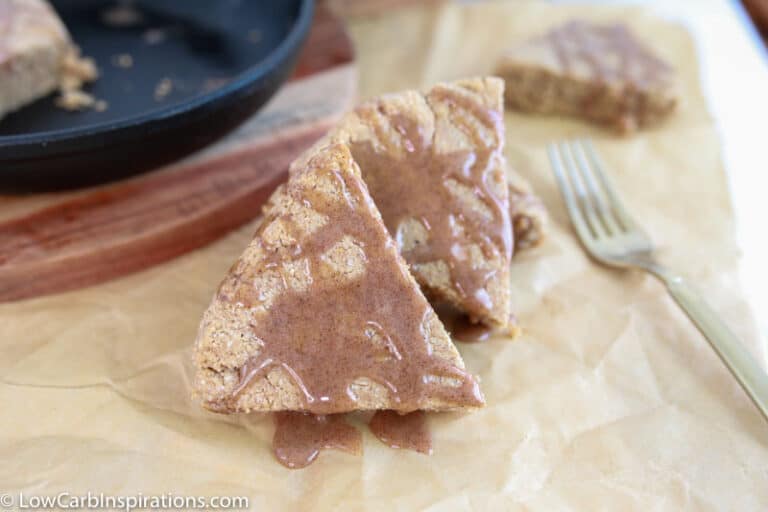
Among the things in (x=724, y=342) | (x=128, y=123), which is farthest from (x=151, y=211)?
(x=724, y=342)

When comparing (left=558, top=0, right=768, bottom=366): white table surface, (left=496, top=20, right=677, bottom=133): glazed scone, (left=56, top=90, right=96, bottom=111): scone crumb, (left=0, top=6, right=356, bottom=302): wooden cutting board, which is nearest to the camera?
(left=0, top=6, right=356, bottom=302): wooden cutting board

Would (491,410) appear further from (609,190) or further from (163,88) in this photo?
(163,88)

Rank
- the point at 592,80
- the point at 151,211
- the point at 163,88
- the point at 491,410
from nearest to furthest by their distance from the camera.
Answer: the point at 491,410 → the point at 151,211 → the point at 163,88 → the point at 592,80

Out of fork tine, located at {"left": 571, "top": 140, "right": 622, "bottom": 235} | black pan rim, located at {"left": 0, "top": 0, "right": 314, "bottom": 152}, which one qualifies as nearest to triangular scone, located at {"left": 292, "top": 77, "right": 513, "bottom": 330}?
black pan rim, located at {"left": 0, "top": 0, "right": 314, "bottom": 152}

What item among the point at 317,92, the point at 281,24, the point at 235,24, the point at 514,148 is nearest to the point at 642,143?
the point at 514,148

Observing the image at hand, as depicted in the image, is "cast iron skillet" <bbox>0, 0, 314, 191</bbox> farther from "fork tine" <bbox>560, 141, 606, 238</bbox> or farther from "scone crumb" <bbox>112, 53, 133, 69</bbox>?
"fork tine" <bbox>560, 141, 606, 238</bbox>
